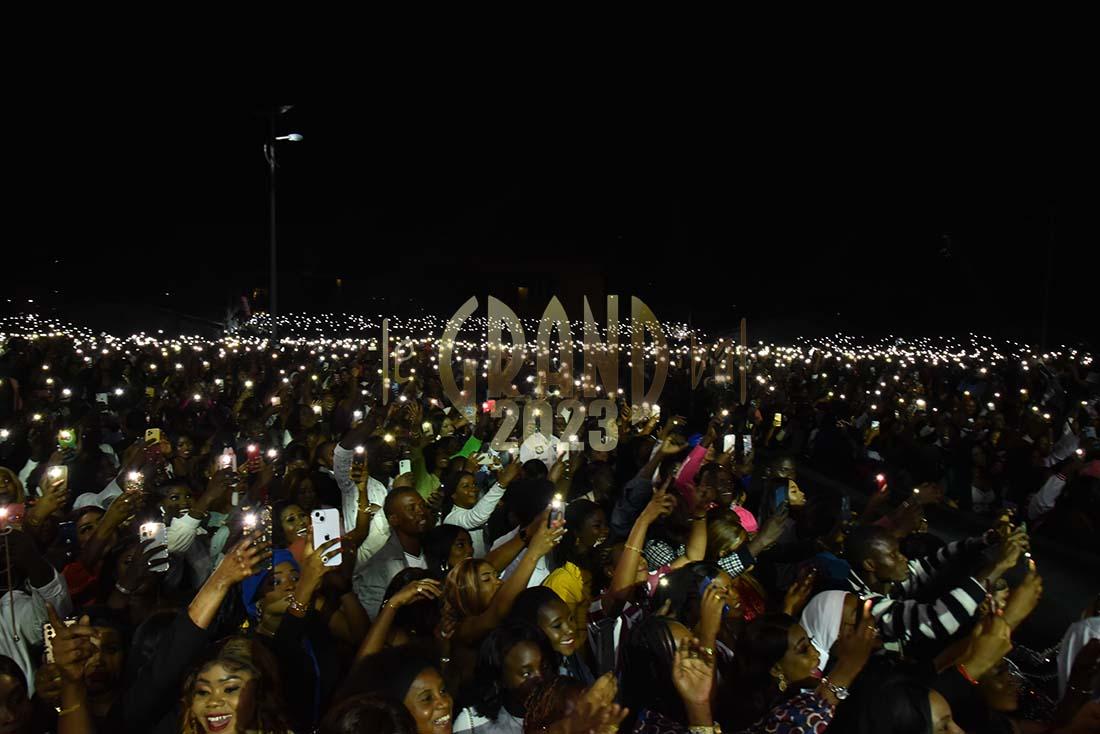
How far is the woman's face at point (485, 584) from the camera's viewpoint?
157 inches

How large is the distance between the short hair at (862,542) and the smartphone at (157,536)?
3.82m

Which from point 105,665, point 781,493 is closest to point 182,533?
point 105,665

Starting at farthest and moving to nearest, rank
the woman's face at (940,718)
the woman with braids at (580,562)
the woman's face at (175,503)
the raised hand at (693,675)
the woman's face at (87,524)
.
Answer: the woman's face at (175,503) → the woman's face at (87,524) → the woman with braids at (580,562) → the raised hand at (693,675) → the woman's face at (940,718)

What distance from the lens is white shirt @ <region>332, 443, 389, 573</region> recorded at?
5.35m

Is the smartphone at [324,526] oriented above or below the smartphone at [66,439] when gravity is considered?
above

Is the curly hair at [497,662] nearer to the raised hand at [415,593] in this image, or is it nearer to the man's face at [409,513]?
the raised hand at [415,593]

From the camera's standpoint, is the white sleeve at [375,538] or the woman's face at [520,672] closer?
the woman's face at [520,672]

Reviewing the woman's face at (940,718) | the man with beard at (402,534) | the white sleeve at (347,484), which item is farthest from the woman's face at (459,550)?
the woman's face at (940,718)

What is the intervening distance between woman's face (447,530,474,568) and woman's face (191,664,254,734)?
222 centimetres

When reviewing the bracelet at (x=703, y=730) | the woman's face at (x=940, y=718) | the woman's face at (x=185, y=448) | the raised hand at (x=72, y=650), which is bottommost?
the woman's face at (x=185, y=448)

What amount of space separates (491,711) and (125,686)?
148cm

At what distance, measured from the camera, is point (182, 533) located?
18.0ft

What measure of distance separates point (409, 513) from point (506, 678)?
206cm

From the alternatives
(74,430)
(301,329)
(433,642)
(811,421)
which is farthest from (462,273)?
(433,642)
